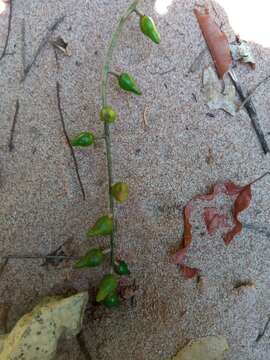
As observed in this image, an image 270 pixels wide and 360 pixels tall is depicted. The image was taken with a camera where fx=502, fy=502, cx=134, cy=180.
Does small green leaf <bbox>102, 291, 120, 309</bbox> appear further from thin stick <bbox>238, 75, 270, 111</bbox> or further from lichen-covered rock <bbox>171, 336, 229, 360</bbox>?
thin stick <bbox>238, 75, 270, 111</bbox>

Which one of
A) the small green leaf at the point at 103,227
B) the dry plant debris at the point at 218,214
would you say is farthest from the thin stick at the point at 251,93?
the small green leaf at the point at 103,227

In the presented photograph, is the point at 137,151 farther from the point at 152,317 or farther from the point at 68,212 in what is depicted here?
the point at 152,317

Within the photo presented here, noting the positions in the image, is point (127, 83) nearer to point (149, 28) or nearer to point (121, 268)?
point (149, 28)

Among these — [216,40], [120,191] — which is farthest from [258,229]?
[216,40]

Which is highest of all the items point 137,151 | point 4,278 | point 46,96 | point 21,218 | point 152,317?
point 46,96

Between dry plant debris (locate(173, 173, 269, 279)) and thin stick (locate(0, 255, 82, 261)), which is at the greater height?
dry plant debris (locate(173, 173, 269, 279))

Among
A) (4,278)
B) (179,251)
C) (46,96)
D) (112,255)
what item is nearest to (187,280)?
(179,251)

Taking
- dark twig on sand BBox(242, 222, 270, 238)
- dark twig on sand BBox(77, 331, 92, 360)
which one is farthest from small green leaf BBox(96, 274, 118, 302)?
dark twig on sand BBox(242, 222, 270, 238)
